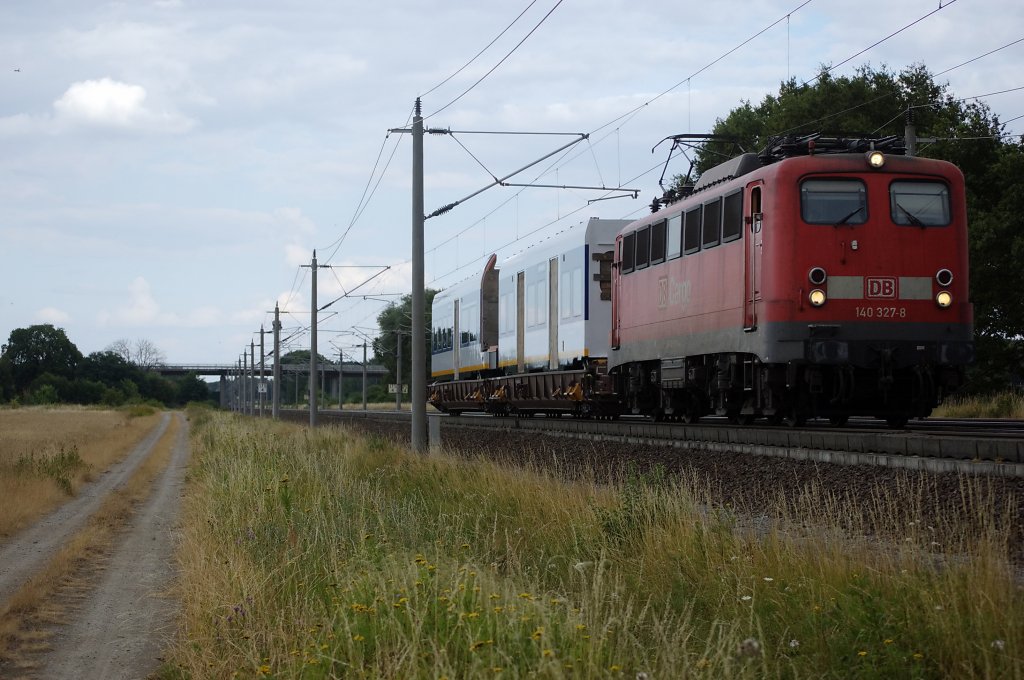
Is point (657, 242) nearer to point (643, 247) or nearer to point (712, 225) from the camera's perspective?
point (643, 247)

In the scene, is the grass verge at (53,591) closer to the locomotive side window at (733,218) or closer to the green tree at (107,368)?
the locomotive side window at (733,218)

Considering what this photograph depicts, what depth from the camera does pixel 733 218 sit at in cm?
1678

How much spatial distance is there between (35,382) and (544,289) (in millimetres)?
136350

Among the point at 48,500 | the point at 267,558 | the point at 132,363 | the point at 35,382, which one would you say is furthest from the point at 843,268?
the point at 132,363

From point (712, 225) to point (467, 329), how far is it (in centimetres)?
1856

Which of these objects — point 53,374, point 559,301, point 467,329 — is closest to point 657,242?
point 559,301

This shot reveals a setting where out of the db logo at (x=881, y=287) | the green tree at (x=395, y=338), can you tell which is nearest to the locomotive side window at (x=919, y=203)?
the db logo at (x=881, y=287)

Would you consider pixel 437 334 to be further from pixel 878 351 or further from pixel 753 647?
pixel 753 647

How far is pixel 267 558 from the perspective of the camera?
9.97 m

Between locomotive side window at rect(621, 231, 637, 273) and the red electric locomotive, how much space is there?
4245 millimetres

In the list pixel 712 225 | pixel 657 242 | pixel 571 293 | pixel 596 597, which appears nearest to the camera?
pixel 596 597

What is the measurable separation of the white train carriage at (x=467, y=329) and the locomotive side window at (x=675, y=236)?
43.2 ft

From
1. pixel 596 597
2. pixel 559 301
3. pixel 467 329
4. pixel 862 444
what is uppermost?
pixel 559 301

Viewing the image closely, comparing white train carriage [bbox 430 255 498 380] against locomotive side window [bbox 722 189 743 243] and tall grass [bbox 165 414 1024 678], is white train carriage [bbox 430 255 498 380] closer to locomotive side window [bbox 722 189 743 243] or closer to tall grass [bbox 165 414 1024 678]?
locomotive side window [bbox 722 189 743 243]
